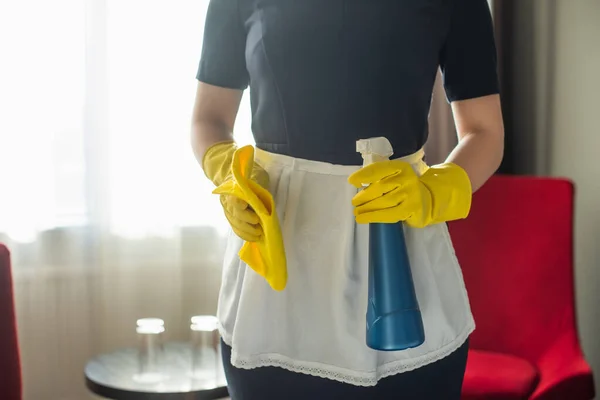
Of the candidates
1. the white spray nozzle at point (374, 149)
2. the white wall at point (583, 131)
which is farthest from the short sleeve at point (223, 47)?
the white wall at point (583, 131)

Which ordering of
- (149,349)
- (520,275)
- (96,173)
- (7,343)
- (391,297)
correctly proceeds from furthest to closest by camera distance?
(96,173) → (520,275) → (149,349) → (7,343) → (391,297)

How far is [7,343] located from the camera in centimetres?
154

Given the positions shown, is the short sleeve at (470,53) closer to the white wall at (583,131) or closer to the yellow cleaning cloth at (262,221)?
the yellow cleaning cloth at (262,221)

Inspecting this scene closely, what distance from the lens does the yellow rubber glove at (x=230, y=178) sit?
2.59 feet

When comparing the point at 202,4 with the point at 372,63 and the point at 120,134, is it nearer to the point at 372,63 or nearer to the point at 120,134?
the point at 120,134

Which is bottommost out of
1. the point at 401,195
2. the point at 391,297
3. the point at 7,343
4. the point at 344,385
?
the point at 7,343

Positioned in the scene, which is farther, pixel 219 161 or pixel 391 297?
pixel 219 161

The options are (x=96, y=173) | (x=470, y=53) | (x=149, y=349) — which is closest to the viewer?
(x=470, y=53)

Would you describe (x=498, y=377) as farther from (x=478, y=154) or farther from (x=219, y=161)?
(x=219, y=161)

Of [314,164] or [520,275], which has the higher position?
[314,164]

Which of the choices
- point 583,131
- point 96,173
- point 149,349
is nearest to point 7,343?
point 149,349

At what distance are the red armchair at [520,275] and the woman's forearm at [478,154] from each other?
859 mm

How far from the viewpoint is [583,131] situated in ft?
5.95

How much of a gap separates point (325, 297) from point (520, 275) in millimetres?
1131
